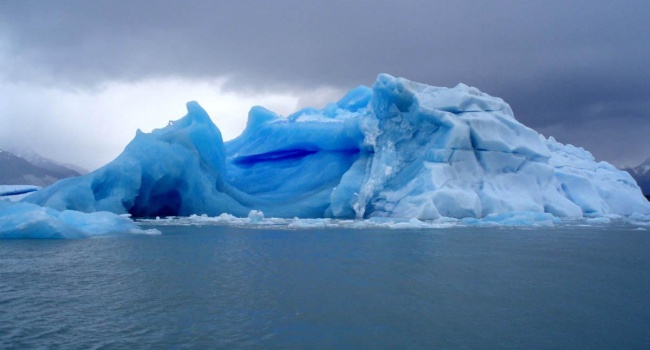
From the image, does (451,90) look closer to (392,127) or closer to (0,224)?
(392,127)

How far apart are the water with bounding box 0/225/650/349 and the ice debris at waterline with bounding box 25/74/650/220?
6.28 metres

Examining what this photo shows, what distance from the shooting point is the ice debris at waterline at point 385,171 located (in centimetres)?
1385

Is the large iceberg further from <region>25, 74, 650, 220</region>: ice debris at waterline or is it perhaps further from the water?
<region>25, 74, 650, 220</region>: ice debris at waterline

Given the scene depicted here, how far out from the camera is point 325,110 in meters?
20.4

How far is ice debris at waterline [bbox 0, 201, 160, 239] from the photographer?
8.11 meters

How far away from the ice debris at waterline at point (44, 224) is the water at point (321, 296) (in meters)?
0.50

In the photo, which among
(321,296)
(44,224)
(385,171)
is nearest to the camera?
(321,296)

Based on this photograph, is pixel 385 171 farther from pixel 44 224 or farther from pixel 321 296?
A: pixel 321 296

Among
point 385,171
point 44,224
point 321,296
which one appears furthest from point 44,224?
point 385,171

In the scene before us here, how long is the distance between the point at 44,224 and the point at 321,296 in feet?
18.8

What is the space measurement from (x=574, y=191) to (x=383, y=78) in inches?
303

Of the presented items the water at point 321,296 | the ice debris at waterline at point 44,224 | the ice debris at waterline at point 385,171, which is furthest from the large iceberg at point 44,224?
the ice debris at waterline at point 385,171

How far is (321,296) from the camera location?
4.30 meters

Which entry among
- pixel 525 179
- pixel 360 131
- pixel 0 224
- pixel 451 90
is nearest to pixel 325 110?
pixel 360 131
